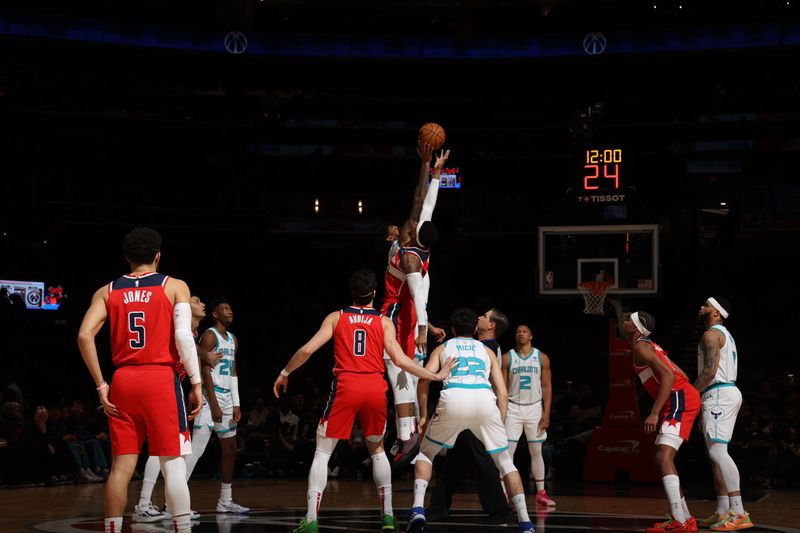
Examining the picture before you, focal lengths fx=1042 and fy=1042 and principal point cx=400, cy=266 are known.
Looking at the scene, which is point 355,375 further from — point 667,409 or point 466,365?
point 667,409

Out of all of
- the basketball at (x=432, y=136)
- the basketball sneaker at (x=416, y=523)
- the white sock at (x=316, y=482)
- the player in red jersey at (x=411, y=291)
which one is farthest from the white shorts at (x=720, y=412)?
the white sock at (x=316, y=482)

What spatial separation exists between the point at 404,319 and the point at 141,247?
387cm

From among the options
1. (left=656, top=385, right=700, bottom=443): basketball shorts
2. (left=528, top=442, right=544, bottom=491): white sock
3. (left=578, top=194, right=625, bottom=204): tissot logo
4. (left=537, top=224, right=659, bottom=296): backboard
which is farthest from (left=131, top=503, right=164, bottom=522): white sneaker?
(left=578, top=194, right=625, bottom=204): tissot logo

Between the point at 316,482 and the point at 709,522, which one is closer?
the point at 316,482

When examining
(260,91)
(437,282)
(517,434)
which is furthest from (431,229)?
(260,91)

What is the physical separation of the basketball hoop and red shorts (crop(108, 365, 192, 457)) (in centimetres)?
1109

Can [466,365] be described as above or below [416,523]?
above

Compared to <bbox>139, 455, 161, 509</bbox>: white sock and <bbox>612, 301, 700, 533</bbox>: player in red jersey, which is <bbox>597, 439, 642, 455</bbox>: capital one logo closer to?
<bbox>612, 301, 700, 533</bbox>: player in red jersey

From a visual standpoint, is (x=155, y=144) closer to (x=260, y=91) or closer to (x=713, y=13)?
(x=260, y=91)

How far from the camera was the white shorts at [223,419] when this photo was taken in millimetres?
10375

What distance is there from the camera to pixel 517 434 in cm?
1227

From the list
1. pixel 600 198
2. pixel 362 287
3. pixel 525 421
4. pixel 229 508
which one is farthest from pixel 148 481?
pixel 600 198

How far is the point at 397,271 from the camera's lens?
390 inches

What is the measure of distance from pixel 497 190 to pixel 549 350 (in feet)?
16.1
